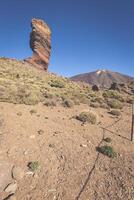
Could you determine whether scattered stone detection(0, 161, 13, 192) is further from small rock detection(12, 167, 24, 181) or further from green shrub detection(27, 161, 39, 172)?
green shrub detection(27, 161, 39, 172)

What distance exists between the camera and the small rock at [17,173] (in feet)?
25.7

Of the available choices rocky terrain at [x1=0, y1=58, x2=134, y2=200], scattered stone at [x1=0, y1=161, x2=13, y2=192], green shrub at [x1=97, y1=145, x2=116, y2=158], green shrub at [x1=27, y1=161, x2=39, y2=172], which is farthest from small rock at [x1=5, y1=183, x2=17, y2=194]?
green shrub at [x1=97, y1=145, x2=116, y2=158]

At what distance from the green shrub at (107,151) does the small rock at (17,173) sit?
480 cm

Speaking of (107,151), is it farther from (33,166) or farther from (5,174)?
(5,174)

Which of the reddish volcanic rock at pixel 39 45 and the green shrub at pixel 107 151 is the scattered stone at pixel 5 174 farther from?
the reddish volcanic rock at pixel 39 45

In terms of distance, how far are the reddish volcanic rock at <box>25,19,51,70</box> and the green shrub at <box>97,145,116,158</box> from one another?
49277 millimetres

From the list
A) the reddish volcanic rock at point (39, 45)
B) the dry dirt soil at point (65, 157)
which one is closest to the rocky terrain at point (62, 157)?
the dry dirt soil at point (65, 157)

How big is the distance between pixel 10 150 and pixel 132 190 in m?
6.22

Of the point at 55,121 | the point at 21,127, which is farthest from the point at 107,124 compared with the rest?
the point at 21,127

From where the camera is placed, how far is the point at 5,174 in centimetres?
773

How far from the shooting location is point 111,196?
727 cm

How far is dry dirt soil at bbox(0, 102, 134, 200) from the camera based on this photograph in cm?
748

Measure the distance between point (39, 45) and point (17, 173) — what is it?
55163 millimetres

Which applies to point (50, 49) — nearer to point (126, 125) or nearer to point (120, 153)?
point (126, 125)
